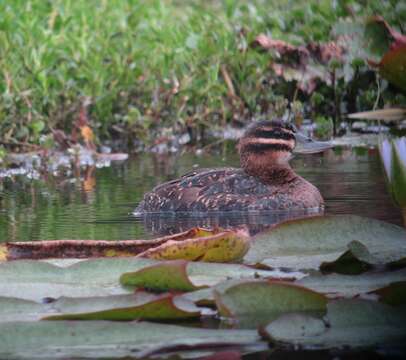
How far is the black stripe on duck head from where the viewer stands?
29.1 ft

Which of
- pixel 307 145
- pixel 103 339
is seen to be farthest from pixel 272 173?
pixel 103 339

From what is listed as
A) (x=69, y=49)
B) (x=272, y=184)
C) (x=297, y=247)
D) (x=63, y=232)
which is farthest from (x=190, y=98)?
(x=297, y=247)

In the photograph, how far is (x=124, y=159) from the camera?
11.5m

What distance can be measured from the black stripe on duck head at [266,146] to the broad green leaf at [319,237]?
429 cm

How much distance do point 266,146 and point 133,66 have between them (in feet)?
13.1

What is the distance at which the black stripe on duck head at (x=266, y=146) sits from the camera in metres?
8.87

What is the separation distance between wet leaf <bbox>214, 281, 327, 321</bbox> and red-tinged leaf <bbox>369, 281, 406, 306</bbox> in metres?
0.20

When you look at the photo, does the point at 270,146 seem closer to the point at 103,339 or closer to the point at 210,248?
the point at 210,248

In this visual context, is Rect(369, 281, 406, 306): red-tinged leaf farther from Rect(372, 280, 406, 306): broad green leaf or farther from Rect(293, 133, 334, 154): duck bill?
Rect(293, 133, 334, 154): duck bill

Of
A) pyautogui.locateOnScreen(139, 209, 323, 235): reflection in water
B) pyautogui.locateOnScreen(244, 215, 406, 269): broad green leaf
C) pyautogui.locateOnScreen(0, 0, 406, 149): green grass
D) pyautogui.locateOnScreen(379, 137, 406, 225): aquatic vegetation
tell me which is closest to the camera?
pyautogui.locateOnScreen(379, 137, 406, 225): aquatic vegetation

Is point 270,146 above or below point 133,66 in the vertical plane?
below

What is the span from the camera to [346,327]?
356 cm

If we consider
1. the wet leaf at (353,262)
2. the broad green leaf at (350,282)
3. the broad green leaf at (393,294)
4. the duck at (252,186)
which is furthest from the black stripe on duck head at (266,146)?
the broad green leaf at (393,294)

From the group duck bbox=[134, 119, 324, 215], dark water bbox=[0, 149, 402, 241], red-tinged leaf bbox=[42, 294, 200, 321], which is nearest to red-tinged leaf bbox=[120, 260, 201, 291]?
red-tinged leaf bbox=[42, 294, 200, 321]
